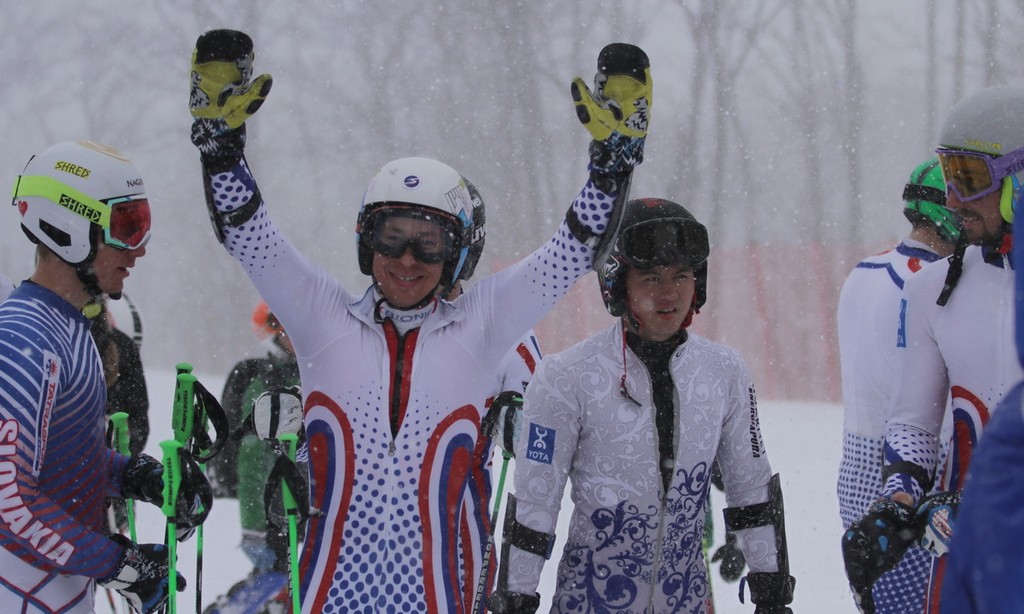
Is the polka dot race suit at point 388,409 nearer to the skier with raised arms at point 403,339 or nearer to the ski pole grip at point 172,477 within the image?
the skier with raised arms at point 403,339

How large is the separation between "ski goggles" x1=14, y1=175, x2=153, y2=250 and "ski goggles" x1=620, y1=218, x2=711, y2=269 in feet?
4.28

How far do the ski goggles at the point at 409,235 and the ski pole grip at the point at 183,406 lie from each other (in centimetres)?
66

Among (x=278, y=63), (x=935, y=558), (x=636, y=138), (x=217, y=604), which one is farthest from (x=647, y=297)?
(x=278, y=63)

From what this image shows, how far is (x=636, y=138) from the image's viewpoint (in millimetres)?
2742

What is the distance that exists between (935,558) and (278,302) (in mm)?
1886

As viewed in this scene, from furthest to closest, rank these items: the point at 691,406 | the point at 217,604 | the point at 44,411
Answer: the point at 217,604, the point at 691,406, the point at 44,411

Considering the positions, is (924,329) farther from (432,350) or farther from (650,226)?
(432,350)

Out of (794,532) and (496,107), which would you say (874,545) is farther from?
(496,107)

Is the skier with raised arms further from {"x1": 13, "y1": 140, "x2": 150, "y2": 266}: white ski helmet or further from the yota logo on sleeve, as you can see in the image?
{"x1": 13, "y1": 140, "x2": 150, "y2": 266}: white ski helmet

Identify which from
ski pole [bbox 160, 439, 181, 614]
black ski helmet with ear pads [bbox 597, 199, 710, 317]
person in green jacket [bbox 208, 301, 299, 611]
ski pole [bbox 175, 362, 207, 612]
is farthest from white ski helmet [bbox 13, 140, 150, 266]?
person in green jacket [bbox 208, 301, 299, 611]

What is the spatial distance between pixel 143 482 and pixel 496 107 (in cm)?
1653

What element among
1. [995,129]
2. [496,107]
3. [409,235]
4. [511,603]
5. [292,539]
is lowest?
[511,603]

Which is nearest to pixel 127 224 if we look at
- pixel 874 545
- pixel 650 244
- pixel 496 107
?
pixel 650 244

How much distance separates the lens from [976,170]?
3.09m
